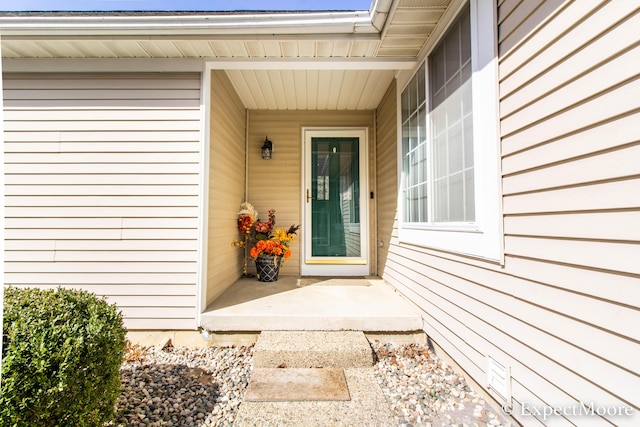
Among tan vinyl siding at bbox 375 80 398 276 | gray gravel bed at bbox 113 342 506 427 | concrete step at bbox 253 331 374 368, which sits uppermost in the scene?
Answer: tan vinyl siding at bbox 375 80 398 276

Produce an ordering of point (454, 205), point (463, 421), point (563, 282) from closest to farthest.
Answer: point (563, 282), point (463, 421), point (454, 205)

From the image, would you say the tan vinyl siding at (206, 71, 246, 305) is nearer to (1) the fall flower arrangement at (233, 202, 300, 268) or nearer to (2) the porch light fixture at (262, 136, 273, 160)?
(1) the fall flower arrangement at (233, 202, 300, 268)

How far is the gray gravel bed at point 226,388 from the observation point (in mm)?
1635

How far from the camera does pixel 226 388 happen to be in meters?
1.92

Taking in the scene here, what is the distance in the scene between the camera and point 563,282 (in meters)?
1.23

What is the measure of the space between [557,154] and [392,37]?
5.45ft

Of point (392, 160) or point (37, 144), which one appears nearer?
point (37, 144)

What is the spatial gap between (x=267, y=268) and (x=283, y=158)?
1.60m

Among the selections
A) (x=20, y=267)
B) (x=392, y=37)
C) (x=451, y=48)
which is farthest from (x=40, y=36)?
(x=451, y=48)

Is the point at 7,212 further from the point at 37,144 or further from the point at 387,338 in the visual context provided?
the point at 387,338

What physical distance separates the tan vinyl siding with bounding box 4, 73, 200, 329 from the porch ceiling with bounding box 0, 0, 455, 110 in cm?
24

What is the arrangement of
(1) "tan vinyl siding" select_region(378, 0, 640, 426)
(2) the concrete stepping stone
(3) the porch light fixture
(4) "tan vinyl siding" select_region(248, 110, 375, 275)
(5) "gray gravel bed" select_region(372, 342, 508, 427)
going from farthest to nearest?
1. (4) "tan vinyl siding" select_region(248, 110, 375, 275)
2. (3) the porch light fixture
3. (2) the concrete stepping stone
4. (5) "gray gravel bed" select_region(372, 342, 508, 427)
5. (1) "tan vinyl siding" select_region(378, 0, 640, 426)

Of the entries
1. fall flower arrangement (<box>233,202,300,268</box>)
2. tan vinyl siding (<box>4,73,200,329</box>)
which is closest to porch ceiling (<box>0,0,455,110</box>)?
tan vinyl siding (<box>4,73,200,329</box>)

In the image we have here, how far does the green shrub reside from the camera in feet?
3.79
